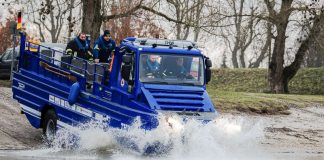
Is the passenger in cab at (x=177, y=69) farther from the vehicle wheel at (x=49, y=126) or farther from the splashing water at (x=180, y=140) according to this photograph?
the vehicle wheel at (x=49, y=126)

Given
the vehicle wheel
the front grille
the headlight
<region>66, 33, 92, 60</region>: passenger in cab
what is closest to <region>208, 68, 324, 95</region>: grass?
<region>66, 33, 92, 60</region>: passenger in cab

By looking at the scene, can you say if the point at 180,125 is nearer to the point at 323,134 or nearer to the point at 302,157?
the point at 302,157

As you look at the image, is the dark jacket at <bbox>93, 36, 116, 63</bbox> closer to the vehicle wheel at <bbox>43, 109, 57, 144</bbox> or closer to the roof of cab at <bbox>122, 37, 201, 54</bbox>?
the vehicle wheel at <bbox>43, 109, 57, 144</bbox>

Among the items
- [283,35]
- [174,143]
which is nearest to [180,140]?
[174,143]

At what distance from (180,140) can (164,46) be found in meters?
2.56

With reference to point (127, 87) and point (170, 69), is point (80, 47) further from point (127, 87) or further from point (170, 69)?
point (170, 69)

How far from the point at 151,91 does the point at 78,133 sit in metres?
2.26

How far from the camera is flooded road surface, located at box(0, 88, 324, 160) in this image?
13.8 m

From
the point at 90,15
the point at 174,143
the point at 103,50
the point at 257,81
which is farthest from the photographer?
the point at 257,81

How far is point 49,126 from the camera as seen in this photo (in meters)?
17.2

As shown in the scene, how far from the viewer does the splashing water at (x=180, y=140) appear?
13797 mm

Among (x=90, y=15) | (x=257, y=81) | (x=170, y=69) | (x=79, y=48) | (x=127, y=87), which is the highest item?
(x=90, y=15)

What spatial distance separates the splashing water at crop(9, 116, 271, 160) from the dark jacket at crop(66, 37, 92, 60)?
324 cm

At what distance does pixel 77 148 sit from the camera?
52.7ft
